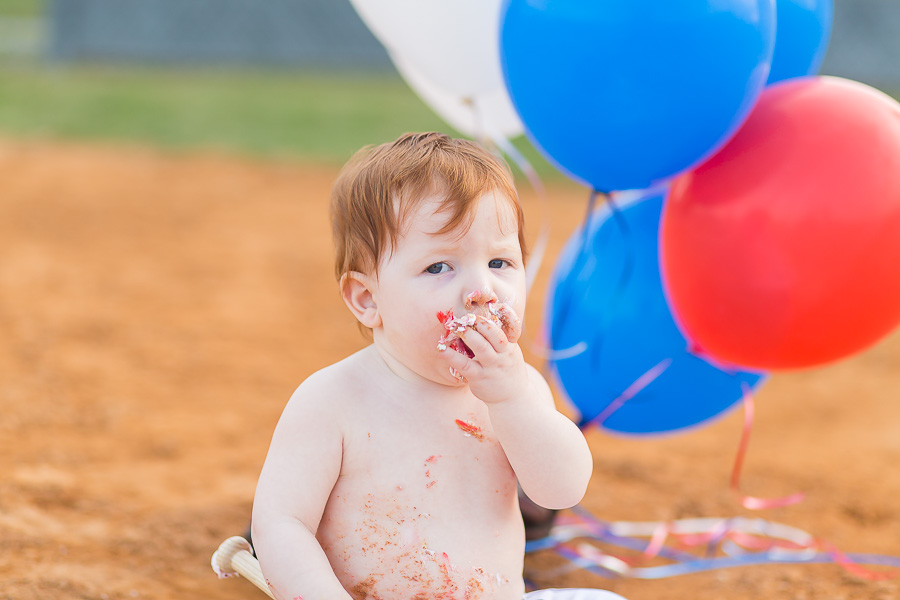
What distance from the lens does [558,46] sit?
1975 mm

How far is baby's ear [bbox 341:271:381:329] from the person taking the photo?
172 cm

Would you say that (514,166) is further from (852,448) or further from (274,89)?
(852,448)

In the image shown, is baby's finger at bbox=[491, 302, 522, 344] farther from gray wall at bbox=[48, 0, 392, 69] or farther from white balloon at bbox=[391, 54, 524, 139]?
gray wall at bbox=[48, 0, 392, 69]

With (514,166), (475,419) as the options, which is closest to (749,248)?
(475,419)

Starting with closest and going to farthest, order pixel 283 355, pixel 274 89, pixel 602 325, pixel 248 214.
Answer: pixel 602 325, pixel 283 355, pixel 248 214, pixel 274 89

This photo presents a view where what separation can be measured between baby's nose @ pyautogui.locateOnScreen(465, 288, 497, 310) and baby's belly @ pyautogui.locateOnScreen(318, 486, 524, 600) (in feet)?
1.19

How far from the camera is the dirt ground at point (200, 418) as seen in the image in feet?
8.23

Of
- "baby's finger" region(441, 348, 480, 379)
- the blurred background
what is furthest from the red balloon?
the blurred background

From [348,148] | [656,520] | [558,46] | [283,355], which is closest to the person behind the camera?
[558,46]

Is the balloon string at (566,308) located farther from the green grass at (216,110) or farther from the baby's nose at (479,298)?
the green grass at (216,110)

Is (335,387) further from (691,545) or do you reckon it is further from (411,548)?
(691,545)

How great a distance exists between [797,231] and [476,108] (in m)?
1.02

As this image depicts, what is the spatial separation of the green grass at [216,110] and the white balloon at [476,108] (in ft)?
16.1

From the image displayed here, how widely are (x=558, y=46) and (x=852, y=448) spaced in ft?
7.60
